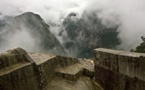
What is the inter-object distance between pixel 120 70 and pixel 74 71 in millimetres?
1840

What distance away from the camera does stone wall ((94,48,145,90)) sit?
17.8ft

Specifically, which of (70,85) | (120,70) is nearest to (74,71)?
(70,85)

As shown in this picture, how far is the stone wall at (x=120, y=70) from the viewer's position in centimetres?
542

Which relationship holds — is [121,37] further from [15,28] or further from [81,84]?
[81,84]

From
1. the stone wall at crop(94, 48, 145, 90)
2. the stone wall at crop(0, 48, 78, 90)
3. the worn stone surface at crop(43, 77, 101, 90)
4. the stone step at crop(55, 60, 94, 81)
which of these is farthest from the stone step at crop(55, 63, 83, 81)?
the stone wall at crop(94, 48, 145, 90)

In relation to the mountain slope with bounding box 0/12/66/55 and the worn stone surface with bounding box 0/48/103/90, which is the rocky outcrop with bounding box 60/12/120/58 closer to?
the mountain slope with bounding box 0/12/66/55

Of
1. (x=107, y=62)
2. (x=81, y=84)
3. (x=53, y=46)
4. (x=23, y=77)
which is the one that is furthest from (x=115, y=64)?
(x=53, y=46)

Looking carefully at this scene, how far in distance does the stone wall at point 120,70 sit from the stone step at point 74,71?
54cm

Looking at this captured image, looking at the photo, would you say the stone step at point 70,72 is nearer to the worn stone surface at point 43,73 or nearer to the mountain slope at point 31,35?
the worn stone surface at point 43,73

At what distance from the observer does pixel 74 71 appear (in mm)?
7215

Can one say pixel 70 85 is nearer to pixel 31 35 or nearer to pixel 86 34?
pixel 31 35

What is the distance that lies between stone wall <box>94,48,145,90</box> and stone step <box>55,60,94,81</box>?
0.54 meters

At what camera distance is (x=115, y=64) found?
20.3 feet

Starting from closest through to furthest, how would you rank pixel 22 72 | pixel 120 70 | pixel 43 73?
pixel 22 72 < pixel 120 70 < pixel 43 73
